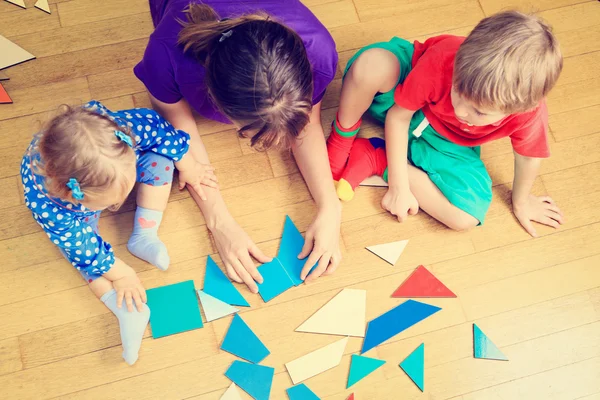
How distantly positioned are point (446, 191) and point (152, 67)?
2.40 ft

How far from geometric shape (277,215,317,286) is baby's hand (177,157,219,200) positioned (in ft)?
0.66

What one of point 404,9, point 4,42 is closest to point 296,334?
point 404,9

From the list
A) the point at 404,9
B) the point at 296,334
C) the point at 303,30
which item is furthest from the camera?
the point at 404,9

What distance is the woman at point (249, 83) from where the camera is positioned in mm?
1054

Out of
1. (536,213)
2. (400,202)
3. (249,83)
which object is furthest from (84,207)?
(536,213)

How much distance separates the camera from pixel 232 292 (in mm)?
1418

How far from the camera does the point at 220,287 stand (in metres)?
1.42

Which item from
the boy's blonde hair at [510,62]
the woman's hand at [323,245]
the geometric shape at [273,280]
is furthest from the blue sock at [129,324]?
the boy's blonde hair at [510,62]

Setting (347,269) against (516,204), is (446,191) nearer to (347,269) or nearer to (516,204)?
(516,204)

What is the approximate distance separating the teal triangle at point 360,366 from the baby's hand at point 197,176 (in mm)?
511

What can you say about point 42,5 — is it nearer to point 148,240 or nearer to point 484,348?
point 148,240

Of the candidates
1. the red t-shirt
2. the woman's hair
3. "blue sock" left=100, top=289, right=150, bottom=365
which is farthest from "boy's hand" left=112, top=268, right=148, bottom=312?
the red t-shirt

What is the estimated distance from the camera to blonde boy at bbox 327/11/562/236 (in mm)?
1113

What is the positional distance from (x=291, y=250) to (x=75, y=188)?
543 mm
